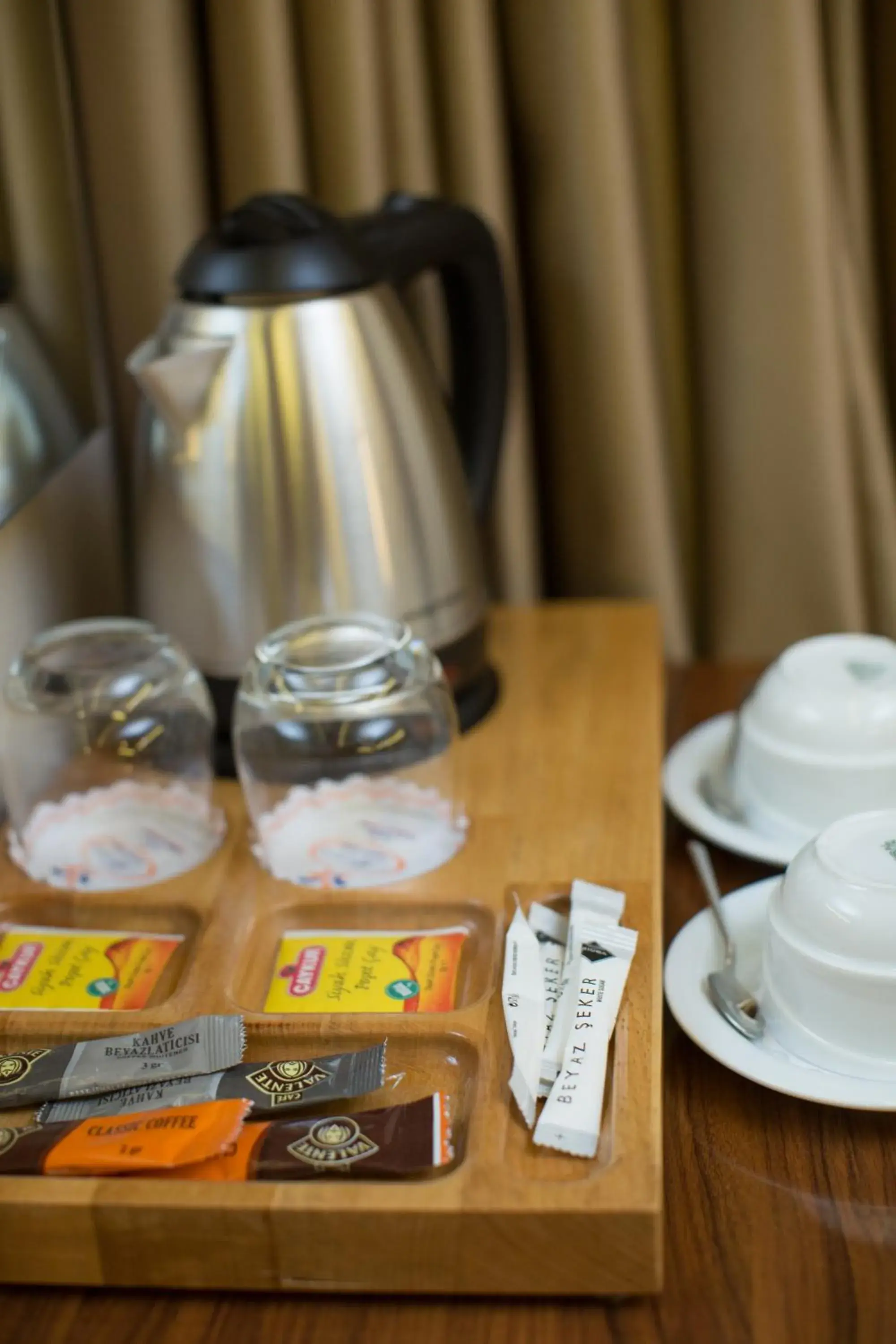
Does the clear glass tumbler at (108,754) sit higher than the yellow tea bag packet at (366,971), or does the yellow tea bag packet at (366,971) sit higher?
the clear glass tumbler at (108,754)

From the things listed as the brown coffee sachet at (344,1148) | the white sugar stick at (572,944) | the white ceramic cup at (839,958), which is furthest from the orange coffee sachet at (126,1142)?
the white ceramic cup at (839,958)

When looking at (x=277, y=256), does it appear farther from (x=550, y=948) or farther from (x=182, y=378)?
(x=550, y=948)

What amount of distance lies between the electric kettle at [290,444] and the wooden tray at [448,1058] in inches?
4.3

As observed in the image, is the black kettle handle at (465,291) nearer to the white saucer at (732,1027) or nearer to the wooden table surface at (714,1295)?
the white saucer at (732,1027)

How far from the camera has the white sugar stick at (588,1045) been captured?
0.50 metres

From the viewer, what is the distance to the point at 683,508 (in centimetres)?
104

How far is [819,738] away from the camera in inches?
27.7

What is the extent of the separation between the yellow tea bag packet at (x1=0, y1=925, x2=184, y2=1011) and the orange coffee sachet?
9cm

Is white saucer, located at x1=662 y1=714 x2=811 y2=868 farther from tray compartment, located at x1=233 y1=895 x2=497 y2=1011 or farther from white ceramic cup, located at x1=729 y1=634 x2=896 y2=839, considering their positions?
tray compartment, located at x1=233 y1=895 x2=497 y2=1011

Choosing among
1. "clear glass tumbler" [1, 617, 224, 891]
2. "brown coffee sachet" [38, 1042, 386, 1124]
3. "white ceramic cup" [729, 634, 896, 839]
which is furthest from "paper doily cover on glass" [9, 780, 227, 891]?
"white ceramic cup" [729, 634, 896, 839]

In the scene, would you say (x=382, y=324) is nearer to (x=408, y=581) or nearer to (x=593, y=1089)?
(x=408, y=581)

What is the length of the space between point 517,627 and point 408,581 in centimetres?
21

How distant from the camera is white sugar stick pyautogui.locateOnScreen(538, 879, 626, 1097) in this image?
54 cm

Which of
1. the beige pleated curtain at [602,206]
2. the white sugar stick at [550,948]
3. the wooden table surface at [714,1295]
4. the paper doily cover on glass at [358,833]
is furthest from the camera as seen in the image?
the beige pleated curtain at [602,206]
